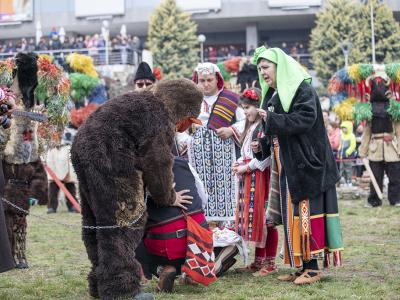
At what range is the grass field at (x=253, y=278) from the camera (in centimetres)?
507

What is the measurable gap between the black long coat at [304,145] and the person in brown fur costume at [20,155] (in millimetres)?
2410

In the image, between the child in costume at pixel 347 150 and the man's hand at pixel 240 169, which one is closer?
the man's hand at pixel 240 169

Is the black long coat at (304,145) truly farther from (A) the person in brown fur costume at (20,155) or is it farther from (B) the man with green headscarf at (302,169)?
(A) the person in brown fur costume at (20,155)

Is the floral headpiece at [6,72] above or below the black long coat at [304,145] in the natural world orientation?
above

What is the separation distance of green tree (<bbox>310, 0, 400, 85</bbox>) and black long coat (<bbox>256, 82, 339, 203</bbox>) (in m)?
36.9

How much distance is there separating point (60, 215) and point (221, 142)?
6530mm

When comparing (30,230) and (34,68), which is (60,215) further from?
(34,68)

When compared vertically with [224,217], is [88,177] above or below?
above

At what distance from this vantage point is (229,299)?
4.86 metres

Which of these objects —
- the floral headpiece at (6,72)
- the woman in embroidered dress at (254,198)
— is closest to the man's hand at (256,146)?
the woman in embroidered dress at (254,198)

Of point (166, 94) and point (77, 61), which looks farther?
point (77, 61)

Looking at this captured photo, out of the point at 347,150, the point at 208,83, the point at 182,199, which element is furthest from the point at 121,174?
the point at 347,150

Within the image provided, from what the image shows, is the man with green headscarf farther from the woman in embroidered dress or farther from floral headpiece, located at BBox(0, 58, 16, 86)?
floral headpiece, located at BBox(0, 58, 16, 86)

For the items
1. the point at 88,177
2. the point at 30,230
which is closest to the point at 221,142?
the point at 88,177
